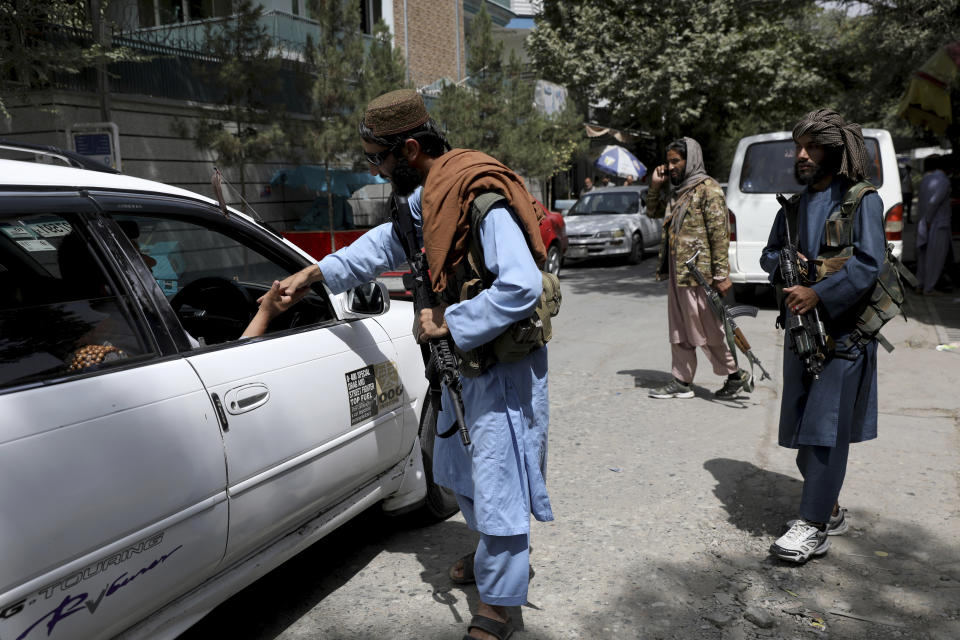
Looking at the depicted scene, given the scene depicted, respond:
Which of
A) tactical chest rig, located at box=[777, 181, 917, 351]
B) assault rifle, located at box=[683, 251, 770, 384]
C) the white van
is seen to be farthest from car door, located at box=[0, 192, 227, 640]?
the white van

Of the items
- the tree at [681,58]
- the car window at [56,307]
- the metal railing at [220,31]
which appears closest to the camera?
the car window at [56,307]

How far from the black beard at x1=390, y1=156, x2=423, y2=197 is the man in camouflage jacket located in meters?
3.43

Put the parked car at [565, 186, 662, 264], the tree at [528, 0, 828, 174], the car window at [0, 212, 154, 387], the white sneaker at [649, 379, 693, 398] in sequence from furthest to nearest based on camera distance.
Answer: the tree at [528, 0, 828, 174], the parked car at [565, 186, 662, 264], the white sneaker at [649, 379, 693, 398], the car window at [0, 212, 154, 387]

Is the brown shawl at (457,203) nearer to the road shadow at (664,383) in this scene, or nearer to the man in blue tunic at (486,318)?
the man in blue tunic at (486,318)

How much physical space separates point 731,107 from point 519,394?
19.7 meters

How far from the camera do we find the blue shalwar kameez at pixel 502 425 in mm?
2477

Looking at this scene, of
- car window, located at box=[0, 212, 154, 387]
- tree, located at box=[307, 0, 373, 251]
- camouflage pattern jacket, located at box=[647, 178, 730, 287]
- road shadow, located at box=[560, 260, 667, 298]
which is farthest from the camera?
tree, located at box=[307, 0, 373, 251]

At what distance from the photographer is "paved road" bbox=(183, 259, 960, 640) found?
2992mm

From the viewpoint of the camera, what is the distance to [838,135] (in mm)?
3203

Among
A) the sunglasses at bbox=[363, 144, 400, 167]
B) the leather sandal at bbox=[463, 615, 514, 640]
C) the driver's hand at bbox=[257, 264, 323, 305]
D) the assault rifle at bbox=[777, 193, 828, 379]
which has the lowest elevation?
the leather sandal at bbox=[463, 615, 514, 640]

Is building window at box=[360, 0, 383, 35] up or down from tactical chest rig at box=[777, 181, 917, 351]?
up

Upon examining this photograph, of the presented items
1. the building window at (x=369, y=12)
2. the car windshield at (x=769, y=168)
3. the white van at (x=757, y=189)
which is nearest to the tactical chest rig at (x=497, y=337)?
the white van at (x=757, y=189)

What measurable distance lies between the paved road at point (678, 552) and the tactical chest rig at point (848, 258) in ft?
3.28

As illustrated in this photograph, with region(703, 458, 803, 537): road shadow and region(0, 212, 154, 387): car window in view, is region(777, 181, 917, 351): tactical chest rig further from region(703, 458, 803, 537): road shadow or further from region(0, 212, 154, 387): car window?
region(0, 212, 154, 387): car window
